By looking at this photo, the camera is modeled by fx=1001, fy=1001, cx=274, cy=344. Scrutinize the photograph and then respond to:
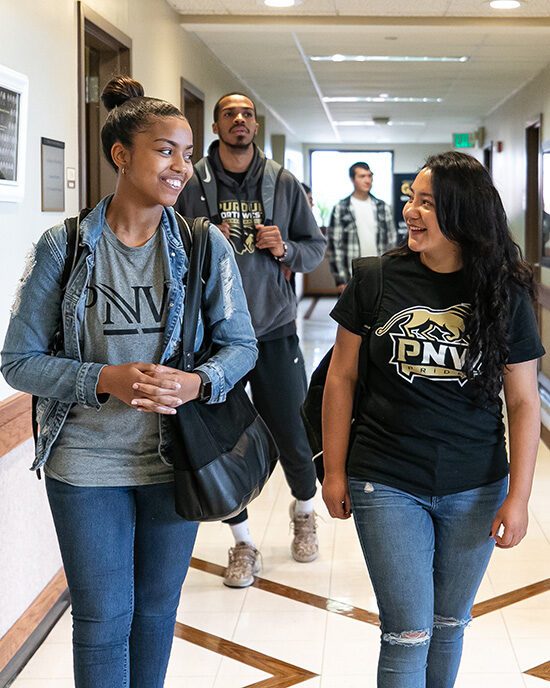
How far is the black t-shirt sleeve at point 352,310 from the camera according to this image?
208cm

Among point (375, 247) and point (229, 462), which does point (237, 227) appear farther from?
point (375, 247)

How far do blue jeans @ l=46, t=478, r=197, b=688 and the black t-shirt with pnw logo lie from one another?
0.42 meters

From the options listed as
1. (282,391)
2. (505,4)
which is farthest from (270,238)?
(505,4)

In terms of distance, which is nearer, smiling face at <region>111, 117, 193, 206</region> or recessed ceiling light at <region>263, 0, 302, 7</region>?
smiling face at <region>111, 117, 193, 206</region>

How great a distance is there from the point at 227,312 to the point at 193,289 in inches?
4.1

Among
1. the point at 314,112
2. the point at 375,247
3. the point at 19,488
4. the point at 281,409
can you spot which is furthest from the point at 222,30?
the point at 314,112

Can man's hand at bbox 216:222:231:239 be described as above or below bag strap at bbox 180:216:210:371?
above

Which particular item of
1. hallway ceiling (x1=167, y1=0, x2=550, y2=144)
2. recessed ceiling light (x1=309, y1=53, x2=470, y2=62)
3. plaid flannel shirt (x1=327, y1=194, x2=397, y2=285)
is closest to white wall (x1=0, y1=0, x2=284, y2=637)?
hallway ceiling (x1=167, y1=0, x2=550, y2=144)

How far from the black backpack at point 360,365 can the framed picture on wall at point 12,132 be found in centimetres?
117

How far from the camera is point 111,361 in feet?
6.33

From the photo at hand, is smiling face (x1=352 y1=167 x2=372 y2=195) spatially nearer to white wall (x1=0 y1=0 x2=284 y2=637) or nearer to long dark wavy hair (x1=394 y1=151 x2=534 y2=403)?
white wall (x1=0 y1=0 x2=284 y2=637)

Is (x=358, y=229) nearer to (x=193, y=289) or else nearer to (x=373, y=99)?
(x=373, y=99)

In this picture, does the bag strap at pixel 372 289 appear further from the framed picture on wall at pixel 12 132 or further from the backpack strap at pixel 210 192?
the backpack strap at pixel 210 192

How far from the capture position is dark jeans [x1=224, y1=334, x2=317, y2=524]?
3.57 m
